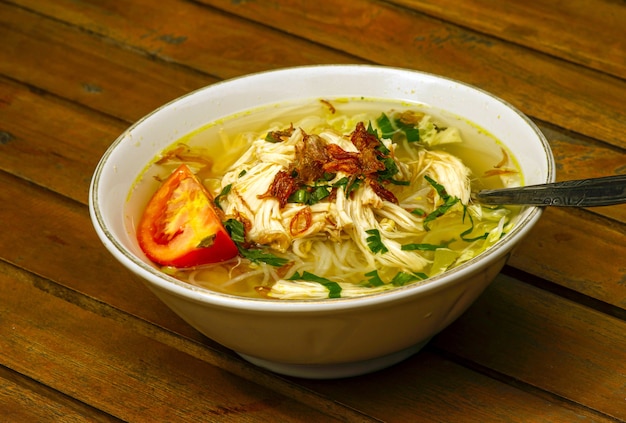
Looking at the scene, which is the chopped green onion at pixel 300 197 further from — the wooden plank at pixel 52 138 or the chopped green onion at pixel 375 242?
the wooden plank at pixel 52 138

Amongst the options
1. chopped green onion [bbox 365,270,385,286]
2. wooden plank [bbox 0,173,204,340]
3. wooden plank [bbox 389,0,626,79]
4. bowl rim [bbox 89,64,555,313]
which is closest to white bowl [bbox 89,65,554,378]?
bowl rim [bbox 89,64,555,313]

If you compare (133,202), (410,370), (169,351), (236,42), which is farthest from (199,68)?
(410,370)

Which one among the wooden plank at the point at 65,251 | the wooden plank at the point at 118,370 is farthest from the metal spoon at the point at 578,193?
the wooden plank at the point at 65,251

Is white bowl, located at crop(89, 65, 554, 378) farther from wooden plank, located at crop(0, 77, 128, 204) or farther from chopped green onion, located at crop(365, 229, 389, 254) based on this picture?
wooden plank, located at crop(0, 77, 128, 204)

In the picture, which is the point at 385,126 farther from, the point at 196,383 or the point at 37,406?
the point at 37,406

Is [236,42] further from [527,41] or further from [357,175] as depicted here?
[357,175]

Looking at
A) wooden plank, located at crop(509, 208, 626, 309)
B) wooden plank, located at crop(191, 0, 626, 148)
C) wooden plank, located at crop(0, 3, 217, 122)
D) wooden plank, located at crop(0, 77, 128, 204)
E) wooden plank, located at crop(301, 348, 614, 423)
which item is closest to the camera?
wooden plank, located at crop(301, 348, 614, 423)

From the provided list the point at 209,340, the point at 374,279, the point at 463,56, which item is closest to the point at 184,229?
the point at 209,340
